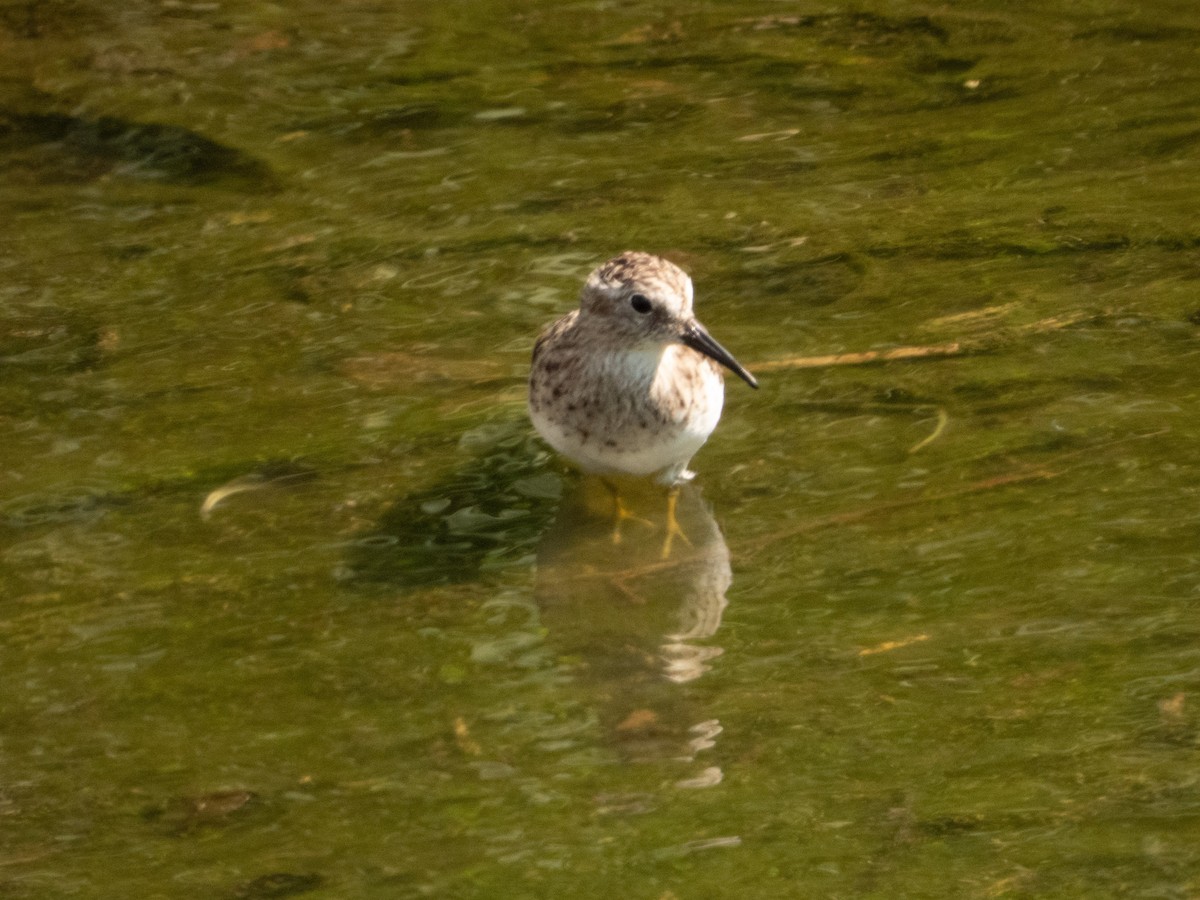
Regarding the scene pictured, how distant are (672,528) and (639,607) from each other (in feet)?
1.78

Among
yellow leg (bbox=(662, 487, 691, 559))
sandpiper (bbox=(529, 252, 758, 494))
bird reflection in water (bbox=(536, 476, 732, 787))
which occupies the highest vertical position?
sandpiper (bbox=(529, 252, 758, 494))

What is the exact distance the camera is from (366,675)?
5188mm

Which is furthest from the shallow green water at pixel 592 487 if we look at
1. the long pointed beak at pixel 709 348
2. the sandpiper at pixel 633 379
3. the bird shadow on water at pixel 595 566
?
the long pointed beak at pixel 709 348

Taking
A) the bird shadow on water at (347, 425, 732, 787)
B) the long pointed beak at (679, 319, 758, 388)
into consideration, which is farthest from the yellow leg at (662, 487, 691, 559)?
the long pointed beak at (679, 319, 758, 388)

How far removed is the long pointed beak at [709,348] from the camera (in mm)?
5719

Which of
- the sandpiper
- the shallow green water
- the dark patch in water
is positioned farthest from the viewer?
the dark patch in water

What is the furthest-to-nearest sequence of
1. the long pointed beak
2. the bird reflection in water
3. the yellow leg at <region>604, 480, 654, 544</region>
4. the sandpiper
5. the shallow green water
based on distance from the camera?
→ the yellow leg at <region>604, 480, 654, 544</region> → the sandpiper → the long pointed beak → the bird reflection in water → the shallow green water

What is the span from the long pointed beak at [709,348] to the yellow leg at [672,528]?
1.93 ft

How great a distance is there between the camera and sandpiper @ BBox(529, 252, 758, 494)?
589 cm

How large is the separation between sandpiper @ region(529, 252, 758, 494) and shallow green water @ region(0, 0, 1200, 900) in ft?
0.96

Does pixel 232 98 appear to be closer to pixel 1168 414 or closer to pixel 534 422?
pixel 534 422

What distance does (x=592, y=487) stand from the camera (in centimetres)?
639

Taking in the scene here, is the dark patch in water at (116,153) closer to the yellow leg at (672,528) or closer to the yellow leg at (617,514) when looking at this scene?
the yellow leg at (617,514)

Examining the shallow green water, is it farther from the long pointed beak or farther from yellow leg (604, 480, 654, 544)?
the long pointed beak
